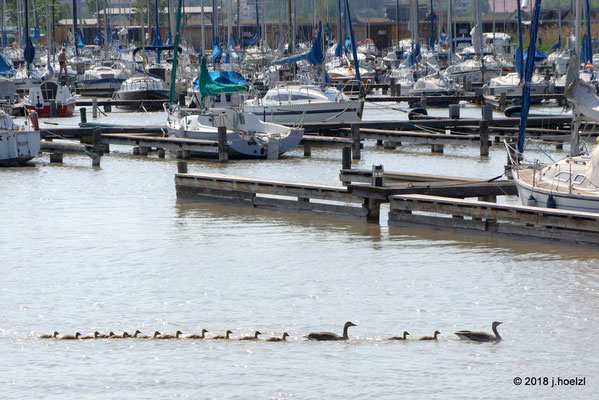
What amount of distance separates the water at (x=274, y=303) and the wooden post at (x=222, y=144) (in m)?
8.13

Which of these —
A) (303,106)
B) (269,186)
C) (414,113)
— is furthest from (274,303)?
(414,113)

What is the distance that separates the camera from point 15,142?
39500 mm

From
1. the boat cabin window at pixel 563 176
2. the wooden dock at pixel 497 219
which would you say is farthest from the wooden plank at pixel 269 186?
the boat cabin window at pixel 563 176

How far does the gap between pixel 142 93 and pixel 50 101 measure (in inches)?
304

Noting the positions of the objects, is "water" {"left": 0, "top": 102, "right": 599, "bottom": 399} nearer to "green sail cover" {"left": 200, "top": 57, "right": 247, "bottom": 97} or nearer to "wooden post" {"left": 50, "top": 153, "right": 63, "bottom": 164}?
"wooden post" {"left": 50, "top": 153, "right": 63, "bottom": 164}

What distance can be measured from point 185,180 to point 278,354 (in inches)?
619

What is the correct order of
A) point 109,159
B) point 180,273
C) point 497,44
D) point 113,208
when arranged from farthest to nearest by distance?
point 497,44
point 109,159
point 113,208
point 180,273

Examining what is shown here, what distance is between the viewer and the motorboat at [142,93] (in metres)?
69.2

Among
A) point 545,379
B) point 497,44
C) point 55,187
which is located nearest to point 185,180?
point 55,187

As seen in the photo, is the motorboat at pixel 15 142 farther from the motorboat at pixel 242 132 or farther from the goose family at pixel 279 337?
the goose family at pixel 279 337

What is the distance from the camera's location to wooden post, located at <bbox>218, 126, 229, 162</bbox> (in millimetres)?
40188

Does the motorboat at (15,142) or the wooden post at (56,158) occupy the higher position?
the motorboat at (15,142)

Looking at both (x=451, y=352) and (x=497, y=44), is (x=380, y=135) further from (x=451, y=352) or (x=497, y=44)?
(x=497, y=44)

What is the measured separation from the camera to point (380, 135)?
44.6 meters
